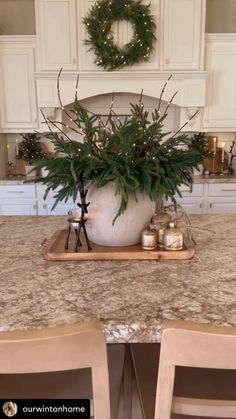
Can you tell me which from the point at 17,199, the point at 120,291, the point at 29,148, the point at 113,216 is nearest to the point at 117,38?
the point at 29,148

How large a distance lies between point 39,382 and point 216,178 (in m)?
3.04

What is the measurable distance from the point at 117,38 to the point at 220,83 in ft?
3.75

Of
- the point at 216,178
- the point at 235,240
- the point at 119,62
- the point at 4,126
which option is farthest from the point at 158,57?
the point at 235,240

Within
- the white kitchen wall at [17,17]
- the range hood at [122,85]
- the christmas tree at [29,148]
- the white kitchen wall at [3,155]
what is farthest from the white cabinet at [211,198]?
the white kitchen wall at [17,17]

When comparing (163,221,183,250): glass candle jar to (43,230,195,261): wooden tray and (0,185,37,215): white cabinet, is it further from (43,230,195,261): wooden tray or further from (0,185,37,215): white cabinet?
(0,185,37,215): white cabinet

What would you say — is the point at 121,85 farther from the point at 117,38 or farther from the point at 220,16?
the point at 220,16

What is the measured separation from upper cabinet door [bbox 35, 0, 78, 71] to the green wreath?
0.17m

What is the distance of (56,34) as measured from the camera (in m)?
3.57

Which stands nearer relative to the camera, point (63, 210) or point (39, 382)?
point (39, 382)

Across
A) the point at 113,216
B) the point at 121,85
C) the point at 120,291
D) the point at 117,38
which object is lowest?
the point at 120,291

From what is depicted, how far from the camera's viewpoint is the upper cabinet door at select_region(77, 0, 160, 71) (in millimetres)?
3506

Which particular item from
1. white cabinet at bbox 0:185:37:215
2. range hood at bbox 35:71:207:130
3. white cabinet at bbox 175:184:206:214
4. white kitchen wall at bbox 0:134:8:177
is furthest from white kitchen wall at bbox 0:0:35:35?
white cabinet at bbox 175:184:206:214

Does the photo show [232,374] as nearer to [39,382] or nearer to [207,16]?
[39,382]

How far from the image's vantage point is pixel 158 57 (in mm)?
3637
